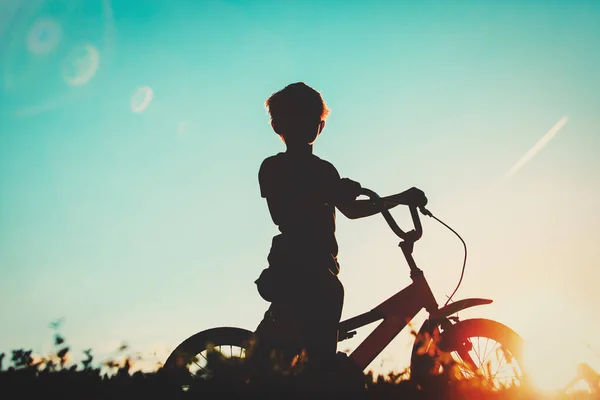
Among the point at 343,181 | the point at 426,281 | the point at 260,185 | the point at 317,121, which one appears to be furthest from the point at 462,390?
the point at 317,121

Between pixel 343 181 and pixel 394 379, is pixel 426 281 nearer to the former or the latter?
pixel 394 379

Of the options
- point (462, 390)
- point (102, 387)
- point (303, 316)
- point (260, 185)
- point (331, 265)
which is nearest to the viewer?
point (102, 387)

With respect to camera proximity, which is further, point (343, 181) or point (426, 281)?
point (426, 281)

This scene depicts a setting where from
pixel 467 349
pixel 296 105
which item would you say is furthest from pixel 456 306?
pixel 296 105

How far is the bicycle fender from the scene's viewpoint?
356cm

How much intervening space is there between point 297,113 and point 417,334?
233 centimetres

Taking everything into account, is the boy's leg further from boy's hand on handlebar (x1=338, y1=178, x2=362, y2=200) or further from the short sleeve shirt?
boy's hand on handlebar (x1=338, y1=178, x2=362, y2=200)

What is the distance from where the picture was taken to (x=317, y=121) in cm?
371

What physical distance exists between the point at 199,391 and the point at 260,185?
1735 millimetres

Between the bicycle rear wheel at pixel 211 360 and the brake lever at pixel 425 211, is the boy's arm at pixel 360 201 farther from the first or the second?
the bicycle rear wheel at pixel 211 360

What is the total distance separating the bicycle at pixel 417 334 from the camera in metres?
3.23

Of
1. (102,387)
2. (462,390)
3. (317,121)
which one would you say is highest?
(317,121)

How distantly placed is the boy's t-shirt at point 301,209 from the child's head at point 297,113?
0.33 metres

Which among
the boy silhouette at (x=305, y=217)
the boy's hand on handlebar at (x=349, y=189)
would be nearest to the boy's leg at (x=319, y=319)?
the boy silhouette at (x=305, y=217)
